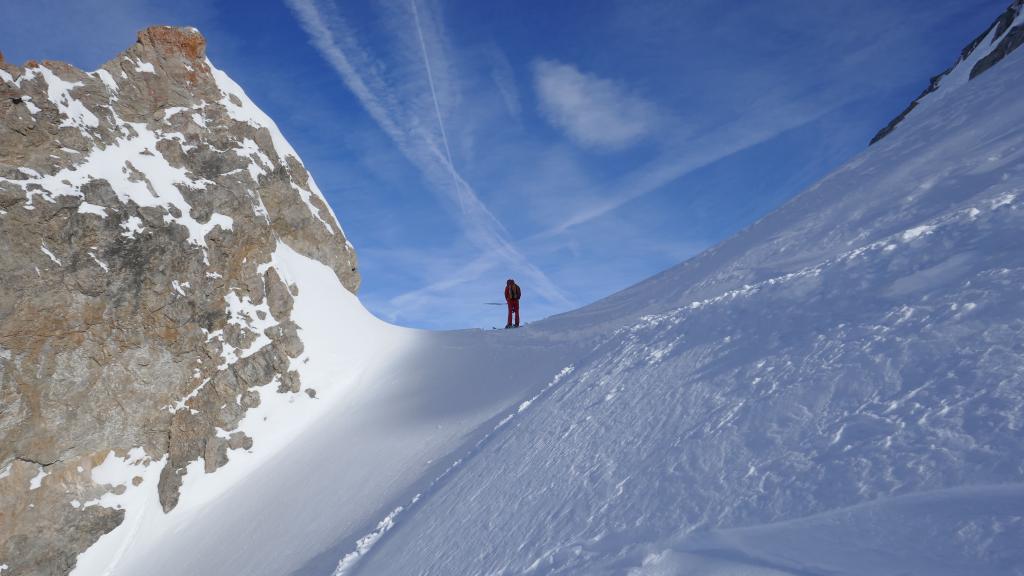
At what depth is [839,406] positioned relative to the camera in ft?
13.6

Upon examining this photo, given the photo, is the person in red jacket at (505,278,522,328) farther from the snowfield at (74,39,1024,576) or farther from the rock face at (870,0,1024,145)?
the rock face at (870,0,1024,145)

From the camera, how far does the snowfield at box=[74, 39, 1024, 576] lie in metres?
3.15

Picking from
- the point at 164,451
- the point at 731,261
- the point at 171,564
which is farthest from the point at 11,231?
the point at 731,261

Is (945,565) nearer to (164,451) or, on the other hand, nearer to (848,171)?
(848,171)

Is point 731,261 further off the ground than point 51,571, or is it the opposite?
point 731,261

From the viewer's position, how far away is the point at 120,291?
15.0 metres

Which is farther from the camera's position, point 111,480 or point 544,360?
point 111,480

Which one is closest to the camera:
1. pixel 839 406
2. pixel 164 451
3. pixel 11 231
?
pixel 839 406

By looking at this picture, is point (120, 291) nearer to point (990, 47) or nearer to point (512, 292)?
point (512, 292)

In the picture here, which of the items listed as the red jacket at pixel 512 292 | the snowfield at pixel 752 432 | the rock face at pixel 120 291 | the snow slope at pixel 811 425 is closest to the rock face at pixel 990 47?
→ the snowfield at pixel 752 432

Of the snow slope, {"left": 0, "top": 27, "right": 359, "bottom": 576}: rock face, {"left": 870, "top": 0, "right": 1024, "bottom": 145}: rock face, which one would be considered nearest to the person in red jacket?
{"left": 0, "top": 27, "right": 359, "bottom": 576}: rock face

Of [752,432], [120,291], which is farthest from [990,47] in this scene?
[120,291]

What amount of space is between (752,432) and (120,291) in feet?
54.7

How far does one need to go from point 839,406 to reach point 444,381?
1186 centimetres
